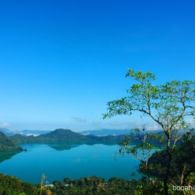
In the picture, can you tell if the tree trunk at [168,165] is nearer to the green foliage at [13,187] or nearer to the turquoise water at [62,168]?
the green foliage at [13,187]

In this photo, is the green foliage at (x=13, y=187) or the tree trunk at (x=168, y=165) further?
the green foliage at (x=13, y=187)

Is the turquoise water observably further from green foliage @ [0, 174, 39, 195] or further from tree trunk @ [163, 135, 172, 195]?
tree trunk @ [163, 135, 172, 195]

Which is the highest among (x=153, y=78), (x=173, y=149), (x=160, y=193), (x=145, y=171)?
(x=153, y=78)

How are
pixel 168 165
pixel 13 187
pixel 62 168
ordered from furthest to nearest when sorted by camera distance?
1. pixel 62 168
2. pixel 13 187
3. pixel 168 165

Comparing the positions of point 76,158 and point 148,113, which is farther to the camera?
point 76,158

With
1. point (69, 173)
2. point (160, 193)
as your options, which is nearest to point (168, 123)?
point (160, 193)

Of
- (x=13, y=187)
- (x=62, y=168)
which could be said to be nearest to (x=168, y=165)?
(x=13, y=187)

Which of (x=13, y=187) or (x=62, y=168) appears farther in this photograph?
(x=62, y=168)

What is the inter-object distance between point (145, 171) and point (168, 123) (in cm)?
156

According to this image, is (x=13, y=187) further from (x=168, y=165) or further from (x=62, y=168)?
(x=168, y=165)

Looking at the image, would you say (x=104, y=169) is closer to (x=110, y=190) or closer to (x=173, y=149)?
(x=110, y=190)

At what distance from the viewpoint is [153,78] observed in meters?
9.98

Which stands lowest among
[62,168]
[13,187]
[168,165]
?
[13,187]

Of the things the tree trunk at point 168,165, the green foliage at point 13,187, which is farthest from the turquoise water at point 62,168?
the tree trunk at point 168,165
